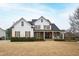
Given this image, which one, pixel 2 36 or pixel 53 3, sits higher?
pixel 53 3

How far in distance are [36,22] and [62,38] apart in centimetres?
75

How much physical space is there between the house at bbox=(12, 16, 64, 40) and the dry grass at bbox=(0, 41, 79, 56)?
0.64ft

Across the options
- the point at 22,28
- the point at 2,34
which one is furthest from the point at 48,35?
the point at 2,34

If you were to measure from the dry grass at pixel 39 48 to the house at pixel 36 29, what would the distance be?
0.64 feet

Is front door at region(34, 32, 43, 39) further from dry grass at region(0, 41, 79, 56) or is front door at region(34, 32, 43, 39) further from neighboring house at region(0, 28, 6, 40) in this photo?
neighboring house at region(0, 28, 6, 40)

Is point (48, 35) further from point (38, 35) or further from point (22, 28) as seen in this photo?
point (22, 28)

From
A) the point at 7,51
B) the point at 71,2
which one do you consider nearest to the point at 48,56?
the point at 7,51

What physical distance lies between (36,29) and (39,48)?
1.73 ft

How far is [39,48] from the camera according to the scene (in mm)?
6680

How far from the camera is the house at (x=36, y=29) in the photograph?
677 cm

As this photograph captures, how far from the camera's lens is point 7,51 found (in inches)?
258

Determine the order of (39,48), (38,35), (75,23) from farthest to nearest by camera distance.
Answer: (38,35)
(39,48)
(75,23)

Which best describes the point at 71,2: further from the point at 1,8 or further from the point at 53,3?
the point at 1,8

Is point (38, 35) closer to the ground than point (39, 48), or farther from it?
farther from it
